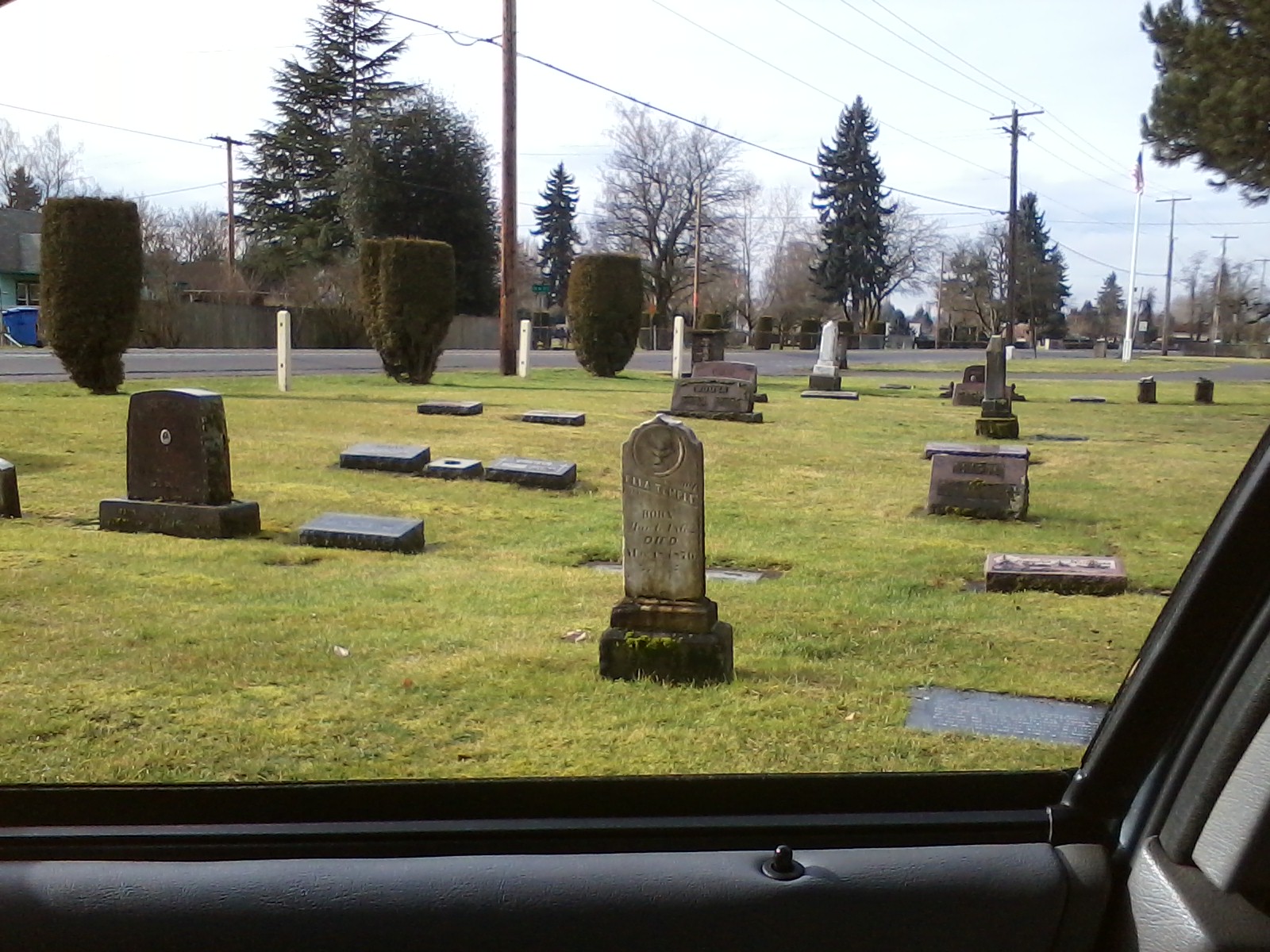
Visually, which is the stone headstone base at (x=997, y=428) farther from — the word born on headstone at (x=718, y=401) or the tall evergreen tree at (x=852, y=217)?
the tall evergreen tree at (x=852, y=217)

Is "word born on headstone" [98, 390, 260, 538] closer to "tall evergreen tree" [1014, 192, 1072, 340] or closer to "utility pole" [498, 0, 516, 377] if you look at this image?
"utility pole" [498, 0, 516, 377]

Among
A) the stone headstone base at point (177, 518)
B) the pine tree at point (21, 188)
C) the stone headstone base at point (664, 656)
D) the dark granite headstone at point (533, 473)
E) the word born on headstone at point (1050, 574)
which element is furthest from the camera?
the dark granite headstone at point (533, 473)

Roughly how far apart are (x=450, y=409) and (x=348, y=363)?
1297 millimetres

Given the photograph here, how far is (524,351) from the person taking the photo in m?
11.1

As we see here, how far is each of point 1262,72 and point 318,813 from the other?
1.57m

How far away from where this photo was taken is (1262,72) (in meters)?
1.48

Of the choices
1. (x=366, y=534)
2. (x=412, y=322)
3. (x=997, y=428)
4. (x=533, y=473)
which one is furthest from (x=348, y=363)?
(x=997, y=428)

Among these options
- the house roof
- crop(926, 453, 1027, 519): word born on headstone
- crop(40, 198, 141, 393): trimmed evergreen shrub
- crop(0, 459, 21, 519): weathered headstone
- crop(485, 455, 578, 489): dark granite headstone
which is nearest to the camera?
the house roof

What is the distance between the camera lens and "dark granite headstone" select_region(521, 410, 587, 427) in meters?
8.87

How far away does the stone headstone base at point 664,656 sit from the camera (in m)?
3.42

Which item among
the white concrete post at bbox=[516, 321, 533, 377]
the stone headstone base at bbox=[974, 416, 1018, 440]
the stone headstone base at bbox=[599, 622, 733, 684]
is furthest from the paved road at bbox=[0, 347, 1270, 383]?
the stone headstone base at bbox=[599, 622, 733, 684]

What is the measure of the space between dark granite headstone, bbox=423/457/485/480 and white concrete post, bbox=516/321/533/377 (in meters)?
1.85

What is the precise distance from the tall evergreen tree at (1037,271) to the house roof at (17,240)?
180 cm

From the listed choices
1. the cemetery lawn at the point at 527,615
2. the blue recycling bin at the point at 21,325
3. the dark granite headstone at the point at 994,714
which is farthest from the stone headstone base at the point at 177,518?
the dark granite headstone at the point at 994,714
